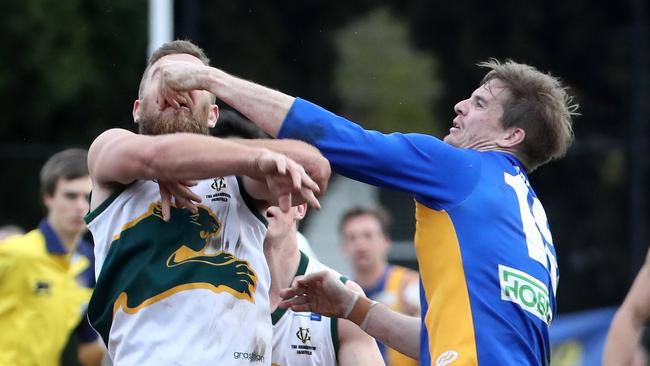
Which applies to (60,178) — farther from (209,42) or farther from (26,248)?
(209,42)

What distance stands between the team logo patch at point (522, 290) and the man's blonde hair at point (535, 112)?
1.77 feet

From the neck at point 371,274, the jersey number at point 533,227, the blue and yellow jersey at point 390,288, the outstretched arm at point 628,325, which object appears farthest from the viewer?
the neck at point 371,274

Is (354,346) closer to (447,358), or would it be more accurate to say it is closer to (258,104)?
(447,358)

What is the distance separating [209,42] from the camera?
1053 cm

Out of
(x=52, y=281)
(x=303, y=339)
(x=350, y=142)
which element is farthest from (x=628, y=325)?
(x=52, y=281)

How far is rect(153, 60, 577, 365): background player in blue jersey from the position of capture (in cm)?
413

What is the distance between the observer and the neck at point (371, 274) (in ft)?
29.0

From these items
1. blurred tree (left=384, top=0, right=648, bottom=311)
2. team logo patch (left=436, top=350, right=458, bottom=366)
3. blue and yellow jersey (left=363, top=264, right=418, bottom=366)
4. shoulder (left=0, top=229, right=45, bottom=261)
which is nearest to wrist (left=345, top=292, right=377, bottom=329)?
team logo patch (left=436, top=350, right=458, bottom=366)

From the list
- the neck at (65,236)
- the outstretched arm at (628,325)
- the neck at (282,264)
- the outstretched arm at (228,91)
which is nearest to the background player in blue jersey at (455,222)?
the outstretched arm at (228,91)

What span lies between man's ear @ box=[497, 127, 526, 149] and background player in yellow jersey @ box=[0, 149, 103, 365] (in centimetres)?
337

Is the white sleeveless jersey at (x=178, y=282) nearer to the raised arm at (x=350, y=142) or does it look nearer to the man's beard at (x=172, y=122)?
the man's beard at (x=172, y=122)

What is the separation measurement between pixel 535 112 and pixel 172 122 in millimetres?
1344

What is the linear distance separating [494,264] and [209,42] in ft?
21.6

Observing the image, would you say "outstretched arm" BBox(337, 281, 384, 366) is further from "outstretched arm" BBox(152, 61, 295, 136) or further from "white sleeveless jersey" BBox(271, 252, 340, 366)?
"outstretched arm" BBox(152, 61, 295, 136)
